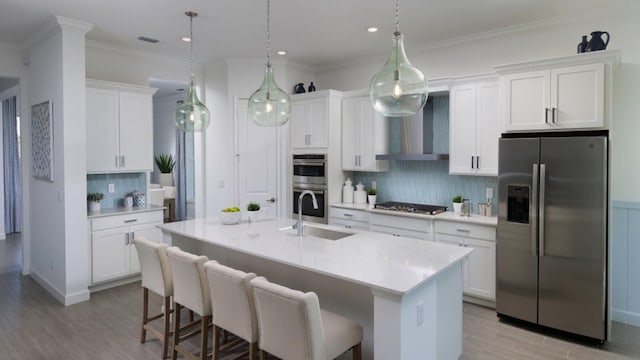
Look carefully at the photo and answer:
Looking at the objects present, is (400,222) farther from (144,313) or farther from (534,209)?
(144,313)

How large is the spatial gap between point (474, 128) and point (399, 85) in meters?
2.21

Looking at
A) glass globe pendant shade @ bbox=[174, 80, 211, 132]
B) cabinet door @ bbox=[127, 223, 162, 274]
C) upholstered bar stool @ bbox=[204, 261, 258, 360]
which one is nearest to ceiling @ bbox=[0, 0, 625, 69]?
glass globe pendant shade @ bbox=[174, 80, 211, 132]

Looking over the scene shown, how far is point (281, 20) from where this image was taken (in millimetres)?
4094

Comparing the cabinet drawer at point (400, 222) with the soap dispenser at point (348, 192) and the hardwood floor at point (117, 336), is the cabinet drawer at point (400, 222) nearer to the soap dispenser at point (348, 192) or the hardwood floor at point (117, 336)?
the soap dispenser at point (348, 192)

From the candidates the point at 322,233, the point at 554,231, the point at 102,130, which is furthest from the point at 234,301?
the point at 102,130

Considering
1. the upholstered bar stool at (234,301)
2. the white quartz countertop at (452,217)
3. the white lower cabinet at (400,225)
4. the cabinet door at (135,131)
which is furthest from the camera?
the cabinet door at (135,131)

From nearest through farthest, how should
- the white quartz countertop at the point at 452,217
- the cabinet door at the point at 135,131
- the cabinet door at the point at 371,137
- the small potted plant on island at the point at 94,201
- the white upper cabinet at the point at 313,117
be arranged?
the white quartz countertop at the point at 452,217 < the small potted plant on island at the point at 94,201 < the cabinet door at the point at 135,131 < the cabinet door at the point at 371,137 < the white upper cabinet at the point at 313,117

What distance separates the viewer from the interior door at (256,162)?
18.5ft

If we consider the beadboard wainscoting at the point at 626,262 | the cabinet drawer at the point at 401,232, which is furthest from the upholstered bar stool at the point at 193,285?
the beadboard wainscoting at the point at 626,262

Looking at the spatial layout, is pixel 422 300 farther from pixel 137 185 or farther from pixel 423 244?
pixel 137 185

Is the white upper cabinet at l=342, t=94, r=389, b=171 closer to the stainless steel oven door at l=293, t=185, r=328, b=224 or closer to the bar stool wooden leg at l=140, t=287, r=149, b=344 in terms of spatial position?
the stainless steel oven door at l=293, t=185, r=328, b=224

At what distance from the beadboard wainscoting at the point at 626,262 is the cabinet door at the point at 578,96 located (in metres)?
1.02

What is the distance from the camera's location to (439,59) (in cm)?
495

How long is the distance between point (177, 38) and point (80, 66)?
1.11 metres
